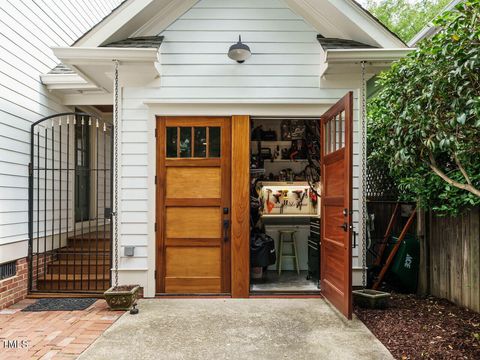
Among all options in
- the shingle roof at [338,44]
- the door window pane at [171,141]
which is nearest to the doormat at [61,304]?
the door window pane at [171,141]

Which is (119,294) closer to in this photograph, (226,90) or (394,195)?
(226,90)

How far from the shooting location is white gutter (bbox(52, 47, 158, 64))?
4130 mm

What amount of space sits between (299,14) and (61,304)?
16.1ft

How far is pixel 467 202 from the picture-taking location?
3.95 metres

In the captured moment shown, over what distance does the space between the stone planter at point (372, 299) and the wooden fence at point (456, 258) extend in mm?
871

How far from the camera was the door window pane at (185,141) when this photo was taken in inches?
186

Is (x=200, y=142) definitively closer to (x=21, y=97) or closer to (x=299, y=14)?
(x=299, y=14)

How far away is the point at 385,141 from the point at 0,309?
4.95m

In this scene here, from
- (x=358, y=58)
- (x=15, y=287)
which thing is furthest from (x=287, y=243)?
(x=15, y=287)

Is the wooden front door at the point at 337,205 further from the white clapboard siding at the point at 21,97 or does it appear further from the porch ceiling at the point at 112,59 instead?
the white clapboard siding at the point at 21,97

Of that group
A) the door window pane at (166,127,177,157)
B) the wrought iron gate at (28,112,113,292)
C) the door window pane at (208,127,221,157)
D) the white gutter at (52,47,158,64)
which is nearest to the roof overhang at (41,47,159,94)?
the white gutter at (52,47,158,64)

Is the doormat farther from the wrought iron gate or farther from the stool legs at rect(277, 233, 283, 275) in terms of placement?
the stool legs at rect(277, 233, 283, 275)

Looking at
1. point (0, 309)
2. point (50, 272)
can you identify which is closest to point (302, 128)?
point (50, 272)

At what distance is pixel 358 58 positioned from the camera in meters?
4.25
